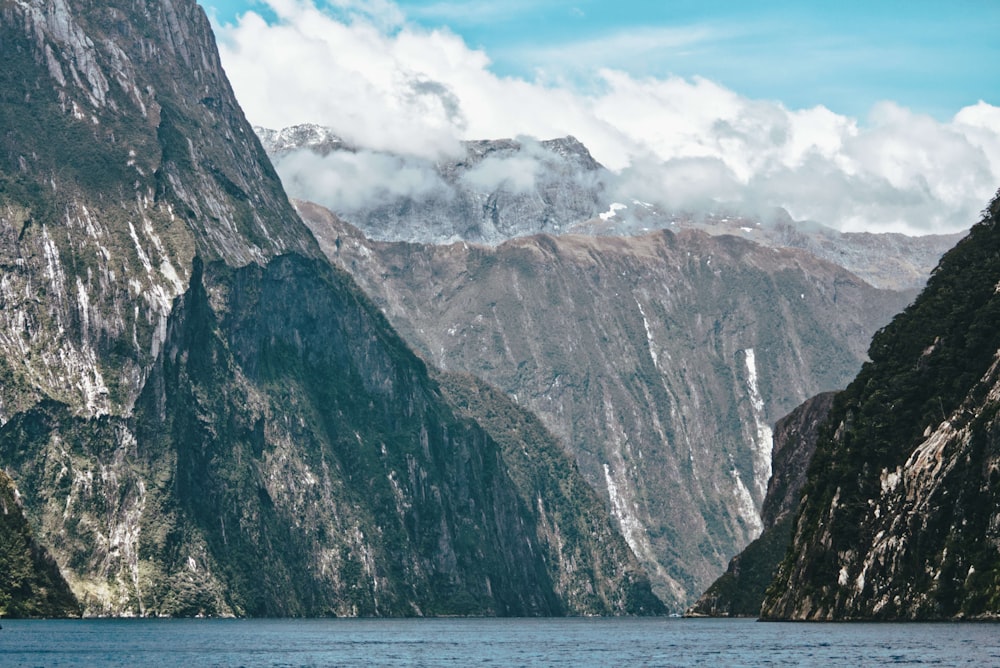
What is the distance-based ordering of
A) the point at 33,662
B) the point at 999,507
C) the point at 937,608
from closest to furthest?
the point at 33,662
the point at 999,507
the point at 937,608

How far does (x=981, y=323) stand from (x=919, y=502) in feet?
90.6

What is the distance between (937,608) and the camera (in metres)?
180

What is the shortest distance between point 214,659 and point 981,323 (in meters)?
98.0

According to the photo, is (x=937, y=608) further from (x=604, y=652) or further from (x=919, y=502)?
(x=604, y=652)

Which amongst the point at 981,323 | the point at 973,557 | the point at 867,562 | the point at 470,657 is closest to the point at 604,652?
the point at 470,657

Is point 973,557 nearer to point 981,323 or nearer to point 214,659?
point 981,323

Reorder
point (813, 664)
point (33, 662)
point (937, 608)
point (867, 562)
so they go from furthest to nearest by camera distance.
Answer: point (867, 562) < point (937, 608) < point (33, 662) < point (813, 664)

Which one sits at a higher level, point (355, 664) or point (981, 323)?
point (981, 323)

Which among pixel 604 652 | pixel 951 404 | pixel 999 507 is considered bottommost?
pixel 604 652

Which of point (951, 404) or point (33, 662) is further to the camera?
point (951, 404)

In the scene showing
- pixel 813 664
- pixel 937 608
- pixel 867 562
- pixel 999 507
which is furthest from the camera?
pixel 867 562

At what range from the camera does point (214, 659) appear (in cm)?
17238

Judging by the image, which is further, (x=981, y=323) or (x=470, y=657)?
(x=981, y=323)

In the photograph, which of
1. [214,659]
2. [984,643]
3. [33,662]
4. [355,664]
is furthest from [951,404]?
[33,662]
